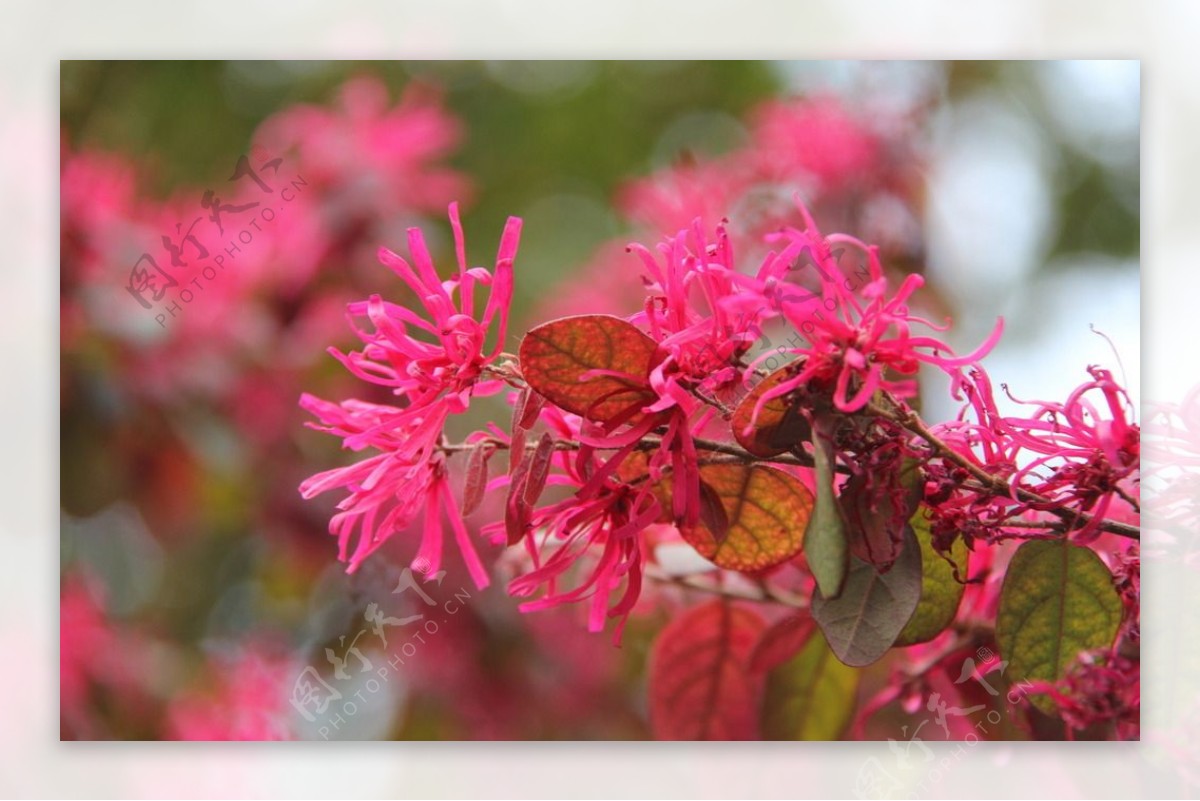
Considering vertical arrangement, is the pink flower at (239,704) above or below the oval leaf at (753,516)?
below

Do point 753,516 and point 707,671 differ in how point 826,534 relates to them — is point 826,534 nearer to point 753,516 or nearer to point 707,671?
point 753,516

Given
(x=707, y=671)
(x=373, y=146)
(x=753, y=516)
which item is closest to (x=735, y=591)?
(x=707, y=671)

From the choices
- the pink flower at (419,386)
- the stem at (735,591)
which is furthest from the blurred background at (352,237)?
the pink flower at (419,386)

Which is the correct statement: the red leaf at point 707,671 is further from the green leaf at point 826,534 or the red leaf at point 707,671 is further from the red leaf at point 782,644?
the green leaf at point 826,534

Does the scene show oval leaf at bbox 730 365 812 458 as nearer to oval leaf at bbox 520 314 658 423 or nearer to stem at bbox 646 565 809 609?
oval leaf at bbox 520 314 658 423

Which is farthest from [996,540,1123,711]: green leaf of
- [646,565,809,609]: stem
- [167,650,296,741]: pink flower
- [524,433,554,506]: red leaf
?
[167,650,296,741]: pink flower

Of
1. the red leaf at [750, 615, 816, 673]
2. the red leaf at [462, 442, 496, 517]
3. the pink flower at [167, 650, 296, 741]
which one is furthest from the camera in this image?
the pink flower at [167, 650, 296, 741]
